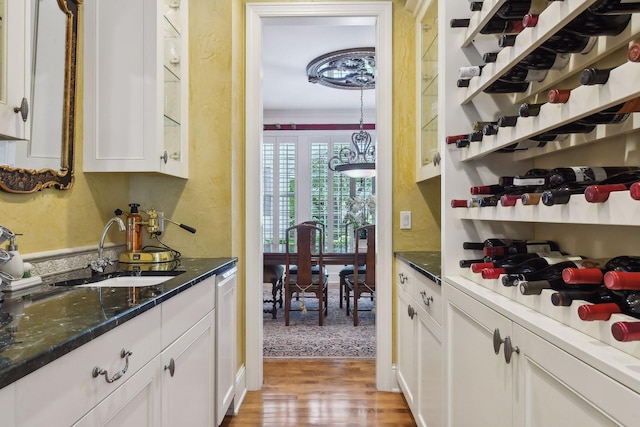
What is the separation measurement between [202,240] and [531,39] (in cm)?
195

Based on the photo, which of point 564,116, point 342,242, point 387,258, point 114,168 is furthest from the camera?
point 342,242

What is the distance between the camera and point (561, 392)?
0.86m

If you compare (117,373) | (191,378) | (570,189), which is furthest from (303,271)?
(570,189)

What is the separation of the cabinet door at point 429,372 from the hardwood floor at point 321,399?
408 mm

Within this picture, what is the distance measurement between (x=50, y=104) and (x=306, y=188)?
5.13m

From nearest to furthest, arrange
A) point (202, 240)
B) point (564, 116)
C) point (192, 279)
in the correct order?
point (564, 116), point (192, 279), point (202, 240)

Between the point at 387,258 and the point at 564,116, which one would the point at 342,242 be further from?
the point at 564,116

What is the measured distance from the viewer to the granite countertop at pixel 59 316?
30.3 inches

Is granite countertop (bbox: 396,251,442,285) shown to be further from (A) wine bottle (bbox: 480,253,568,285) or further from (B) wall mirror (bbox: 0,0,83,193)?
(B) wall mirror (bbox: 0,0,83,193)

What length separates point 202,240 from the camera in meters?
2.48

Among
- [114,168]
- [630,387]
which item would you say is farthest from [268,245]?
[630,387]

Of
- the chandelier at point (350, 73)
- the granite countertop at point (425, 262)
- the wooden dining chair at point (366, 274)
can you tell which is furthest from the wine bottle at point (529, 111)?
the chandelier at point (350, 73)

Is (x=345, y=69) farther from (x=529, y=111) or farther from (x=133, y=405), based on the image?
(x=133, y=405)

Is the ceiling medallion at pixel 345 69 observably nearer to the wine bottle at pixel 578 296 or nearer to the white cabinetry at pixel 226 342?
the white cabinetry at pixel 226 342
